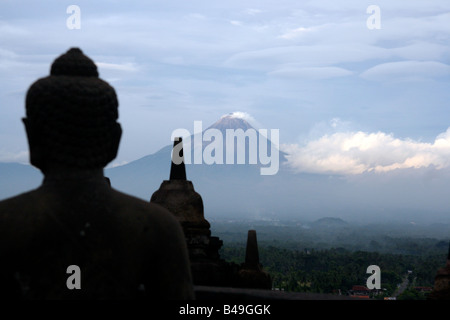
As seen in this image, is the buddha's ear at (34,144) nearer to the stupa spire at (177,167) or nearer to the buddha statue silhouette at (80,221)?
the buddha statue silhouette at (80,221)

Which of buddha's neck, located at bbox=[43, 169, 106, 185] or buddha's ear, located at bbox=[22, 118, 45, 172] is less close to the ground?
buddha's ear, located at bbox=[22, 118, 45, 172]

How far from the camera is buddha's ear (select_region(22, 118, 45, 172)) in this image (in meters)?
4.75

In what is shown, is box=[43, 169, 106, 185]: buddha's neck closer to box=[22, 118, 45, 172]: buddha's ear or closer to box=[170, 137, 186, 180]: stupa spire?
box=[22, 118, 45, 172]: buddha's ear

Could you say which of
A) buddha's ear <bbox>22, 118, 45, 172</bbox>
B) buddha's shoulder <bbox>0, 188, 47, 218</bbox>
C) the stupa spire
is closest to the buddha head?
buddha's ear <bbox>22, 118, 45, 172</bbox>

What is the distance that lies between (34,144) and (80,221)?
0.80 m

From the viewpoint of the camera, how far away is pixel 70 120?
4.59 metres

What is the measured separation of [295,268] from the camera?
5202 inches

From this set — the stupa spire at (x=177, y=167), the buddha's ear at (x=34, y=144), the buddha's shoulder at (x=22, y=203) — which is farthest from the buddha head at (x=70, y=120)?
the stupa spire at (x=177, y=167)

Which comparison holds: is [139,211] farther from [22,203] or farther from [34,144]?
[34,144]

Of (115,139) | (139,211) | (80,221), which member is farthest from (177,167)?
(80,221)

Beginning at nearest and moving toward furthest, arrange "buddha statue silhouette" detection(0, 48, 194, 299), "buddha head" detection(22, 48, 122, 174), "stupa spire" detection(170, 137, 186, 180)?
"buddha statue silhouette" detection(0, 48, 194, 299), "buddha head" detection(22, 48, 122, 174), "stupa spire" detection(170, 137, 186, 180)

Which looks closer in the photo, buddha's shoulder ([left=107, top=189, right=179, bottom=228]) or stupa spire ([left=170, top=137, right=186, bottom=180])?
buddha's shoulder ([left=107, top=189, right=179, bottom=228])

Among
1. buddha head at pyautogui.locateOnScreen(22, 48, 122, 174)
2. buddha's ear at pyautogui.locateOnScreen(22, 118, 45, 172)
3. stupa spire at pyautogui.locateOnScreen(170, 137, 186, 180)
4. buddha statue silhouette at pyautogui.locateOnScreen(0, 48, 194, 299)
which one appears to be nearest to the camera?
buddha statue silhouette at pyautogui.locateOnScreen(0, 48, 194, 299)
